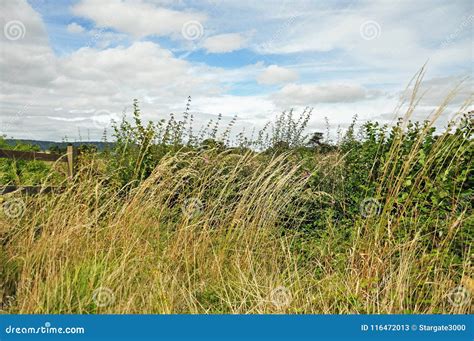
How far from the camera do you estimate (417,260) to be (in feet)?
13.5

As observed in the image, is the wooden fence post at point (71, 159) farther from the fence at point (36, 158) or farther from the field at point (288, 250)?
the field at point (288, 250)

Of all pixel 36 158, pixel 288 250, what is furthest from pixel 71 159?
pixel 288 250

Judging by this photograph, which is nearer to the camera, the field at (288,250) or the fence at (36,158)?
the field at (288,250)

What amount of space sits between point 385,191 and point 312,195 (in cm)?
100

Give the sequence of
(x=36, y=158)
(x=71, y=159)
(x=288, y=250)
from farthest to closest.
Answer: (x=71, y=159), (x=36, y=158), (x=288, y=250)

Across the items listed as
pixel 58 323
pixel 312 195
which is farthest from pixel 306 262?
pixel 58 323

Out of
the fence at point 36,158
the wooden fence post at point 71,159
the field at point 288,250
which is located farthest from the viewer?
the wooden fence post at point 71,159

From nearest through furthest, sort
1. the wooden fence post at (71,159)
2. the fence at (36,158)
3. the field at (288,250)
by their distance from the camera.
→ the field at (288,250) → the fence at (36,158) → the wooden fence post at (71,159)

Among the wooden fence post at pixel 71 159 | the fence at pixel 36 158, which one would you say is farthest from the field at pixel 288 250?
the wooden fence post at pixel 71 159

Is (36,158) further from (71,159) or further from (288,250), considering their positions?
(288,250)

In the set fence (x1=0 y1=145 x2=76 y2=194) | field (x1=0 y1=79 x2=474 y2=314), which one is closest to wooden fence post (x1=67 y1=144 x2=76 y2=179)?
fence (x1=0 y1=145 x2=76 y2=194)

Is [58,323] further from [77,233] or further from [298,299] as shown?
[298,299]

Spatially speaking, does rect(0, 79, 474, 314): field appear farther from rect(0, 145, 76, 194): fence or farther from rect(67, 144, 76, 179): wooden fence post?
rect(67, 144, 76, 179): wooden fence post

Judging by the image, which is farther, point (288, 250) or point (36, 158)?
point (36, 158)
